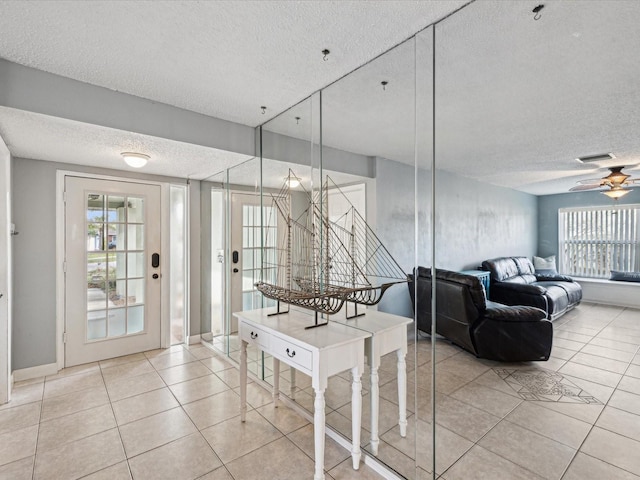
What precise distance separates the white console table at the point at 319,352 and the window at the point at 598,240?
1.13 m

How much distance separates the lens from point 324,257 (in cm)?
227

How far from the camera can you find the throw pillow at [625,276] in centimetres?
132

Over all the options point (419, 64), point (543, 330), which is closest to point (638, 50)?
point (419, 64)

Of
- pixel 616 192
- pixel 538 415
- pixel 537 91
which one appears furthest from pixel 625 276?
pixel 537 91

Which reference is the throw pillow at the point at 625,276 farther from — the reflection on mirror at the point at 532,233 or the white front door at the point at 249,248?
the white front door at the point at 249,248

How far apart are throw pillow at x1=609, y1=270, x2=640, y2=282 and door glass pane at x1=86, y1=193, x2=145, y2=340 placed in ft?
13.4

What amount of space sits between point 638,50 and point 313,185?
181cm

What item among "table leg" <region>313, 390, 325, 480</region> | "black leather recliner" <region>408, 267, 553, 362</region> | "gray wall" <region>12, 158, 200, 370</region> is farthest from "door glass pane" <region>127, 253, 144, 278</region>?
"black leather recliner" <region>408, 267, 553, 362</region>

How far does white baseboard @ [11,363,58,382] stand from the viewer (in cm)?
293

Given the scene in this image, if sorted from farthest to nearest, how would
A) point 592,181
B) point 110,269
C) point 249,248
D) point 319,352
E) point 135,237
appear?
point 135,237 < point 110,269 < point 249,248 < point 319,352 < point 592,181

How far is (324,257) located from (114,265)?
2642mm

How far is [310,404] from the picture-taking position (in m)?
2.38

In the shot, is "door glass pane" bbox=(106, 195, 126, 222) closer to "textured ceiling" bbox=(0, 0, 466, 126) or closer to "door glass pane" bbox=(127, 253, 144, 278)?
"door glass pane" bbox=(127, 253, 144, 278)

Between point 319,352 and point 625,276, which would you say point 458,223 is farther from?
point 319,352
